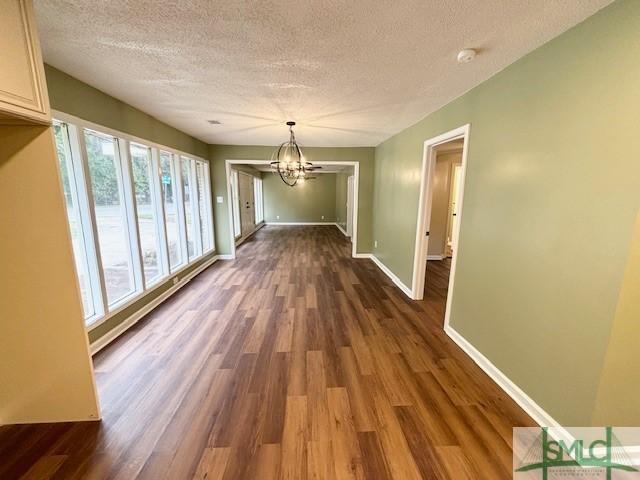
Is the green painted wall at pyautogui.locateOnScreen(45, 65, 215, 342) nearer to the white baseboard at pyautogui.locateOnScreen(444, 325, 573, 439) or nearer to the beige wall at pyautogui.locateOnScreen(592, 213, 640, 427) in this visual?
the white baseboard at pyautogui.locateOnScreen(444, 325, 573, 439)

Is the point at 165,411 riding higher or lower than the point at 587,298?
lower

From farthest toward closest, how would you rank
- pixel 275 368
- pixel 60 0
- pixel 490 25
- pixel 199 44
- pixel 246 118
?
pixel 246 118, pixel 275 368, pixel 199 44, pixel 490 25, pixel 60 0

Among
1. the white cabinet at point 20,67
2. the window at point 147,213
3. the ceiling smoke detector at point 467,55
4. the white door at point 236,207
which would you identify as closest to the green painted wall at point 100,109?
the window at point 147,213

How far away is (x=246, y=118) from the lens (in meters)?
3.32

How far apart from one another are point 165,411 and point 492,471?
80.4 inches

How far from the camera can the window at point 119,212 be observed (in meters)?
2.28

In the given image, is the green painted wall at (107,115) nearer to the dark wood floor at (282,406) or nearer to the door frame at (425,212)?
the dark wood floor at (282,406)

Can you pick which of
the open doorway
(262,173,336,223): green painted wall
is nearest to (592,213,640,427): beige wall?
the open doorway

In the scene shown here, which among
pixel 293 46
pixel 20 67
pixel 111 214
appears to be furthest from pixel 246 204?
pixel 20 67

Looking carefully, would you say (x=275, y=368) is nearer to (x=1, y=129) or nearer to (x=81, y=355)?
(x=81, y=355)

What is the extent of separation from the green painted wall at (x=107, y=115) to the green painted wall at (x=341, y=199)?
20.0 ft

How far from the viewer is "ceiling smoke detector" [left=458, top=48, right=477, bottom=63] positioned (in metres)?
1.67

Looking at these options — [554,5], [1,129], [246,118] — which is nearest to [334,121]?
[246,118]

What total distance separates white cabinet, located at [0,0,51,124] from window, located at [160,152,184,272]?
2470mm
